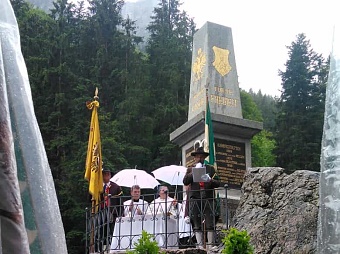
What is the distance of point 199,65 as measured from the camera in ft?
47.8

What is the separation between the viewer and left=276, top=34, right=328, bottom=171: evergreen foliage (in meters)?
33.2

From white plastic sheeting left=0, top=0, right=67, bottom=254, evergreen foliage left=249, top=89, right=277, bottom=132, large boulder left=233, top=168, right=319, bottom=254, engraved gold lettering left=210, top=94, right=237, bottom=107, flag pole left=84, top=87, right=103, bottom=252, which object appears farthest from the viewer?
evergreen foliage left=249, top=89, right=277, bottom=132

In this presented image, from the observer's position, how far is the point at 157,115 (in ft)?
110

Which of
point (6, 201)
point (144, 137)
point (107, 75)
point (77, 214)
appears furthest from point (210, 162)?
point (107, 75)

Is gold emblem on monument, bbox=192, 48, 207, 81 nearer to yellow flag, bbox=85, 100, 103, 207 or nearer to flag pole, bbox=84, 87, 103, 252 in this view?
yellow flag, bbox=85, 100, 103, 207

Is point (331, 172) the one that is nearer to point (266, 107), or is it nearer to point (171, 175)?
point (171, 175)

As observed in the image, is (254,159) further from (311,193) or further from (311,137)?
(311,193)

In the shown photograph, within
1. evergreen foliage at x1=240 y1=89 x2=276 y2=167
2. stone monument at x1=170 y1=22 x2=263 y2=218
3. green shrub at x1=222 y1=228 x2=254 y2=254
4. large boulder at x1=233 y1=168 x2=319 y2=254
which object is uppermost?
evergreen foliage at x1=240 y1=89 x2=276 y2=167

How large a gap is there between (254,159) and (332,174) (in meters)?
35.0

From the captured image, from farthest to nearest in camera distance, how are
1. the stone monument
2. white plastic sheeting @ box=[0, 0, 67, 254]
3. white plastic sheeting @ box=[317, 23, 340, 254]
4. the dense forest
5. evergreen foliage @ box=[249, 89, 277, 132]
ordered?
evergreen foliage @ box=[249, 89, 277, 132] < the dense forest < the stone monument < white plastic sheeting @ box=[317, 23, 340, 254] < white plastic sheeting @ box=[0, 0, 67, 254]

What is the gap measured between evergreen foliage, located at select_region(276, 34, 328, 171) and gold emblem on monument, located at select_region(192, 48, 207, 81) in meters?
18.4

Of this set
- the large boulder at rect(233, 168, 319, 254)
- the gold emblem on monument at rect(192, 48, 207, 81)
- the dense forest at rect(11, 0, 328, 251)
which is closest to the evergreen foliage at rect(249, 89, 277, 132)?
the dense forest at rect(11, 0, 328, 251)

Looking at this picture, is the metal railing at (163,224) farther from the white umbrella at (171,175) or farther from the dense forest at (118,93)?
the dense forest at (118,93)

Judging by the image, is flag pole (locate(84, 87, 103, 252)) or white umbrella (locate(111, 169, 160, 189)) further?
white umbrella (locate(111, 169, 160, 189))
